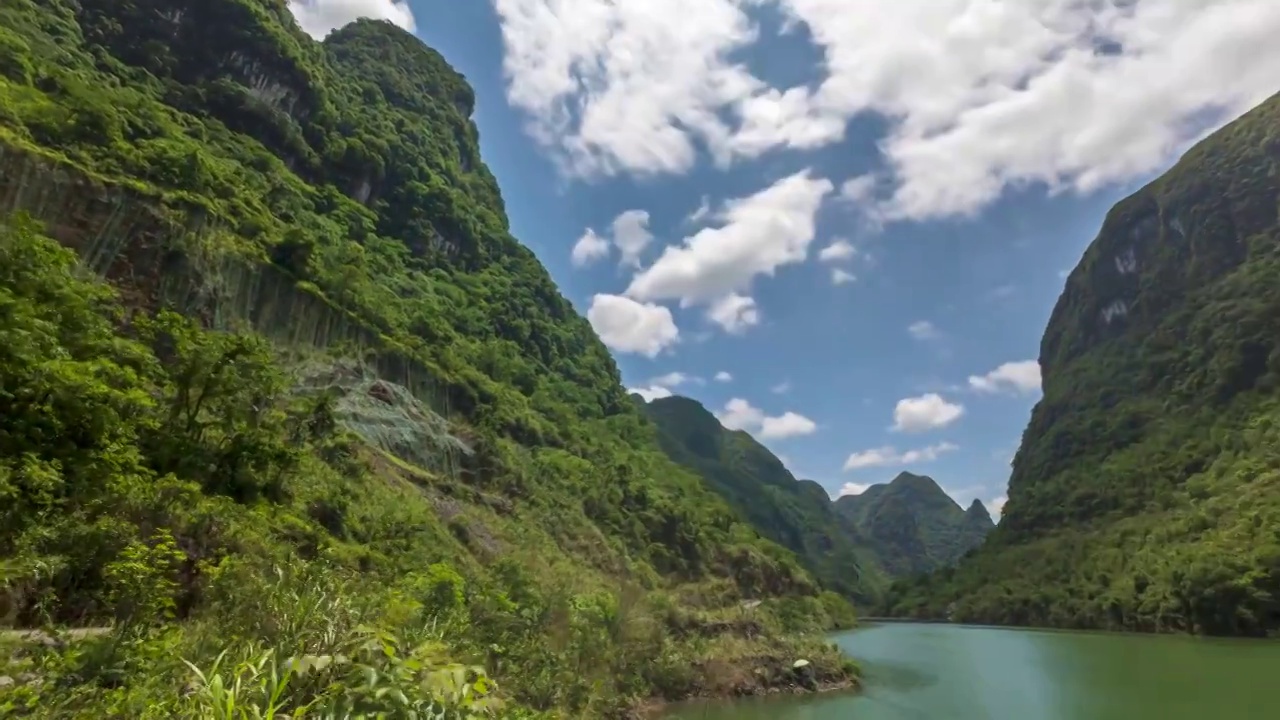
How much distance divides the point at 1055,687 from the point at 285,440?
38.1 m

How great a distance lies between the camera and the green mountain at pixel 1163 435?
240ft

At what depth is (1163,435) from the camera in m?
108

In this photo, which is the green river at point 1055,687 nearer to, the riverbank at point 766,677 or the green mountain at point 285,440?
the riverbank at point 766,677

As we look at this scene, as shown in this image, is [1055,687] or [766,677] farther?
[766,677]

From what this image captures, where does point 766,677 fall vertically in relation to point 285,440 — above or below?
below

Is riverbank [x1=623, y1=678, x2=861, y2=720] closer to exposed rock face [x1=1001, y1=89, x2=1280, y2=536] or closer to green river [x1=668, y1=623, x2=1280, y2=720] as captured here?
green river [x1=668, y1=623, x2=1280, y2=720]

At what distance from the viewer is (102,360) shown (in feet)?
48.3

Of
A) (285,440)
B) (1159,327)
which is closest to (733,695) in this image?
(285,440)

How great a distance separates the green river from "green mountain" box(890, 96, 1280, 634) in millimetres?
17333

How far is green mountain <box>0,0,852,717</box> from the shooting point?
319 inches

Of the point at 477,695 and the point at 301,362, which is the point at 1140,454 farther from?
the point at 477,695

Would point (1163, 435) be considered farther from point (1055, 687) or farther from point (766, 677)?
point (766, 677)

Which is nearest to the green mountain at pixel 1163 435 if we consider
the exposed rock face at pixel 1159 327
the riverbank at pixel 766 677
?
the exposed rock face at pixel 1159 327

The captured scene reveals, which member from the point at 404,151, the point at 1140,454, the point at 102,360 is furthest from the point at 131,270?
the point at 1140,454
